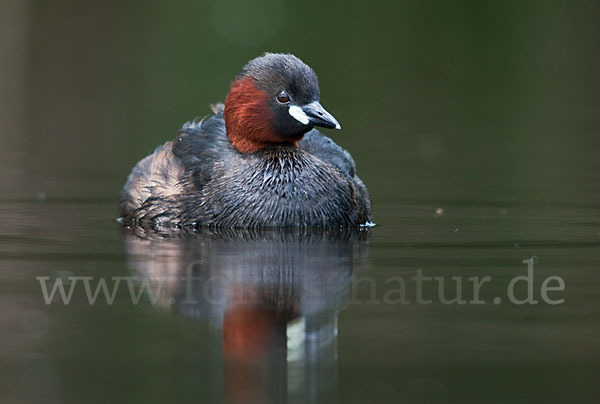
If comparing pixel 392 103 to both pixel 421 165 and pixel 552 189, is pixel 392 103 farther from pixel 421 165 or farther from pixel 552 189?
pixel 552 189

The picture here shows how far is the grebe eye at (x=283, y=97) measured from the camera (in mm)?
9336

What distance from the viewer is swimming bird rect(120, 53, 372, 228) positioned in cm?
910

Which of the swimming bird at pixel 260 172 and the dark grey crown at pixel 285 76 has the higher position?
the dark grey crown at pixel 285 76

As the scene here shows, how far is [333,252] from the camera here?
8055 mm

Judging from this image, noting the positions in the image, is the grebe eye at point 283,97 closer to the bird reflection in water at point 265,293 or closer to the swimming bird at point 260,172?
the swimming bird at point 260,172

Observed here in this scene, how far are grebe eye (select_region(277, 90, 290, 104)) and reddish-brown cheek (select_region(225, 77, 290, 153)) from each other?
11 cm

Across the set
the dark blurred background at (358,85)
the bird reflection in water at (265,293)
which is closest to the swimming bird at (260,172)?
the bird reflection in water at (265,293)

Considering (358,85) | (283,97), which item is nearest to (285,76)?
(283,97)

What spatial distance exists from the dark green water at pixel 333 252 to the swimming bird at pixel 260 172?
1.01 feet

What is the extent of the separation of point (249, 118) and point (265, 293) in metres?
3.11

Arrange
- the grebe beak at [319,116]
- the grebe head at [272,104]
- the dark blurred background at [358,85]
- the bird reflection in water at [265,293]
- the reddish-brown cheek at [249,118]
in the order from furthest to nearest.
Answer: the dark blurred background at [358,85], the reddish-brown cheek at [249,118], the grebe head at [272,104], the grebe beak at [319,116], the bird reflection in water at [265,293]

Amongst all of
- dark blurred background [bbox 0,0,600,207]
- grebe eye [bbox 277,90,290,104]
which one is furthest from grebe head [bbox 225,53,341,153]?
dark blurred background [bbox 0,0,600,207]

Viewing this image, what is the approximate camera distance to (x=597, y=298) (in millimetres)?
6555

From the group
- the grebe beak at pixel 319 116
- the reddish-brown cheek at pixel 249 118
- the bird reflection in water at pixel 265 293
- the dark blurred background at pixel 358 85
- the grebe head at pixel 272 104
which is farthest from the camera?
the dark blurred background at pixel 358 85
